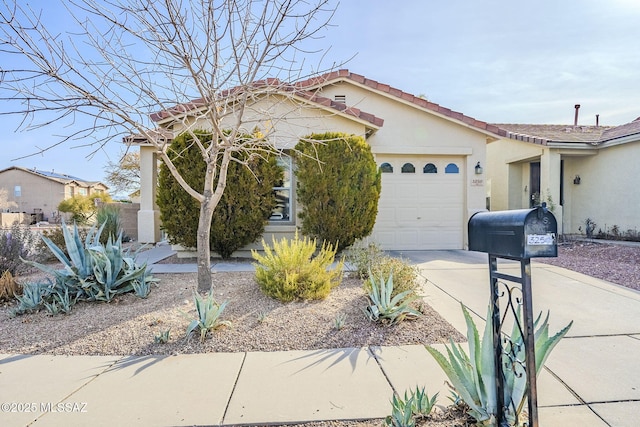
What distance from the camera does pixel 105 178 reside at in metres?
26.5

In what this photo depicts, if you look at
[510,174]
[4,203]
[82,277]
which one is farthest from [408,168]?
[4,203]

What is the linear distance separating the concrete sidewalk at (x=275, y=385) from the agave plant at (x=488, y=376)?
56 centimetres

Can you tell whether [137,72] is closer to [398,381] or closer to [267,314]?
[267,314]

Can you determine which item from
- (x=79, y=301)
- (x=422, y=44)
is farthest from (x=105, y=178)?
(x=422, y=44)

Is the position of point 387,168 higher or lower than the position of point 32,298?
higher

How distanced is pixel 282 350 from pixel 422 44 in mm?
6033

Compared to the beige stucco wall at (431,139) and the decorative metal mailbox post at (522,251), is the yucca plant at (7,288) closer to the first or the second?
the decorative metal mailbox post at (522,251)

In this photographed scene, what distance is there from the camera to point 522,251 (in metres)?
1.85

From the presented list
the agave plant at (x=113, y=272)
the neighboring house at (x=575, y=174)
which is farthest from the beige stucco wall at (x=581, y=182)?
the agave plant at (x=113, y=272)

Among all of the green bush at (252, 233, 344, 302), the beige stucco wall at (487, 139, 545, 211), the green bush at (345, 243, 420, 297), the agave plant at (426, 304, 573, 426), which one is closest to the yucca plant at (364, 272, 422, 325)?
the green bush at (345, 243, 420, 297)

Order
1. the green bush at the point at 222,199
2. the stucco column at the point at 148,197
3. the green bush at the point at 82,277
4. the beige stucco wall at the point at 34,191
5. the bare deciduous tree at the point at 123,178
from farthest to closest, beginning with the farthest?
the beige stucco wall at the point at 34,191
the bare deciduous tree at the point at 123,178
the stucco column at the point at 148,197
the green bush at the point at 222,199
the green bush at the point at 82,277

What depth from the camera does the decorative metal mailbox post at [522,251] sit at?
185 centimetres

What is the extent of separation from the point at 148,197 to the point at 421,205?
8.40 m

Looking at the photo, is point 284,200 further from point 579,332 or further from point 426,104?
point 579,332
